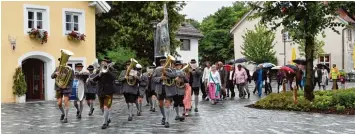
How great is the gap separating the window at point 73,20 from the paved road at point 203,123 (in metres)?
9.22

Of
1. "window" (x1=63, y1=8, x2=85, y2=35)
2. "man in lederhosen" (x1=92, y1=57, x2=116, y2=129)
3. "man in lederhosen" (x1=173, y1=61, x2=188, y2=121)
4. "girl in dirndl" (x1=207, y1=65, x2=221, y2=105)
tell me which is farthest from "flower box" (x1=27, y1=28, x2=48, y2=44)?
"man in lederhosen" (x1=173, y1=61, x2=188, y2=121)

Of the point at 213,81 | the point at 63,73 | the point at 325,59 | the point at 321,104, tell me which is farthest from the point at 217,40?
the point at 63,73

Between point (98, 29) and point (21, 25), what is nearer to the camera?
point (21, 25)

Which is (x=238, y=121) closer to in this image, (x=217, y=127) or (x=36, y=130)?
(x=217, y=127)

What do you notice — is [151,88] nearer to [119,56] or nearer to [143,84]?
[143,84]

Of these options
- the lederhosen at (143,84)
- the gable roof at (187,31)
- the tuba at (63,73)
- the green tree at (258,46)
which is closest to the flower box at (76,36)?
the lederhosen at (143,84)

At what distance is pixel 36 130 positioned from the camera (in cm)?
1240

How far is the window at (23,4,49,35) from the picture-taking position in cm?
2369

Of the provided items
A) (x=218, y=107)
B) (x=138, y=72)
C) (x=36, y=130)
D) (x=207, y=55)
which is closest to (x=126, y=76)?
(x=138, y=72)

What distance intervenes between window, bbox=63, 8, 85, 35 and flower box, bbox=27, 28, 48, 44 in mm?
1379

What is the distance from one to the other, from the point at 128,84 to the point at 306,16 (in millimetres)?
6344

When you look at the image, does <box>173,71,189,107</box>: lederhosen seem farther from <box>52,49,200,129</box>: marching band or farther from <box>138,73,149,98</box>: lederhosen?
<box>138,73,149,98</box>: lederhosen

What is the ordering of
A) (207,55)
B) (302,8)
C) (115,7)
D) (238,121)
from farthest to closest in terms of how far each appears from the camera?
(207,55), (115,7), (302,8), (238,121)

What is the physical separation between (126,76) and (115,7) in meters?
18.9
